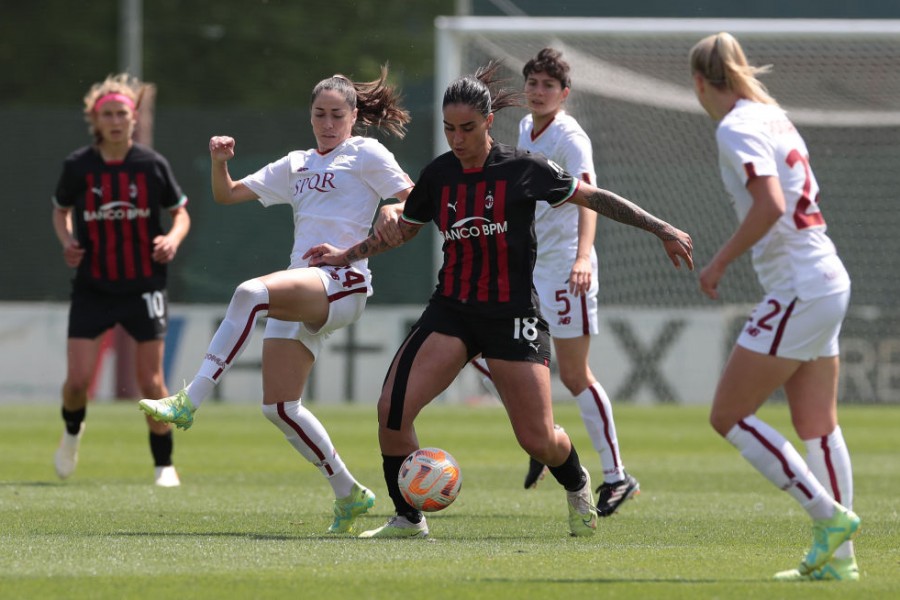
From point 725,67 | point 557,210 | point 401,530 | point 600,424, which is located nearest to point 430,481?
point 401,530

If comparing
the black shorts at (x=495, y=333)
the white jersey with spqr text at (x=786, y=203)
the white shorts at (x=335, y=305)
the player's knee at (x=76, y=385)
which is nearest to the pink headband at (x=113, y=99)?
the player's knee at (x=76, y=385)

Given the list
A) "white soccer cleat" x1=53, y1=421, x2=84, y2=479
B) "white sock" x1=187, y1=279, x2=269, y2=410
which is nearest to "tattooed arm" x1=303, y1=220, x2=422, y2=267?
"white sock" x1=187, y1=279, x2=269, y2=410

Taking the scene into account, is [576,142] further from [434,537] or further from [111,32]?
[111,32]

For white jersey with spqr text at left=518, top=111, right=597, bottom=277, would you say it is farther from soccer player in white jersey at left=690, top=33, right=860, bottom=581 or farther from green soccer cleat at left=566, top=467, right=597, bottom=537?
soccer player in white jersey at left=690, top=33, right=860, bottom=581

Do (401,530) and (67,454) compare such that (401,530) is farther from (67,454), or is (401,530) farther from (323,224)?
(67,454)

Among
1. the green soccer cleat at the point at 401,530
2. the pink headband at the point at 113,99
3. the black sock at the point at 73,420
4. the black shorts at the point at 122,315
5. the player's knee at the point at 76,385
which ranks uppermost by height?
the pink headband at the point at 113,99

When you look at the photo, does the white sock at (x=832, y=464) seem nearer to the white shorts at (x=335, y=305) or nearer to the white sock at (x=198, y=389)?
the white shorts at (x=335, y=305)

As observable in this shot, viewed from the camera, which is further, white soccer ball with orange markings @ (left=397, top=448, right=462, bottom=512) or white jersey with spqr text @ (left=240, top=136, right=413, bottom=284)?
white jersey with spqr text @ (left=240, top=136, right=413, bottom=284)

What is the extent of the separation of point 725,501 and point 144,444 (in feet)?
22.1

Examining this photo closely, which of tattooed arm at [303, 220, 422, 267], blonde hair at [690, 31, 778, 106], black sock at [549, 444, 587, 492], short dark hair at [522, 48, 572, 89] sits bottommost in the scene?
black sock at [549, 444, 587, 492]

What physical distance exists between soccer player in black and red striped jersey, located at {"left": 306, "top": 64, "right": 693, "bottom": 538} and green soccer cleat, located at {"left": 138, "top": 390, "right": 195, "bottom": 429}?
2.96 feet

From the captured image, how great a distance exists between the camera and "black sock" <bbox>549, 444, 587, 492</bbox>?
757cm

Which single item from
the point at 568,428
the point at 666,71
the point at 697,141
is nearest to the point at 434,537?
the point at 568,428

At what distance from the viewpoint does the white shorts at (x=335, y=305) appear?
7.58m
